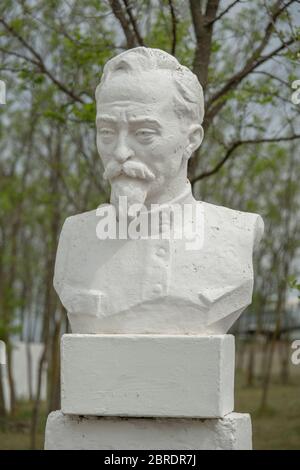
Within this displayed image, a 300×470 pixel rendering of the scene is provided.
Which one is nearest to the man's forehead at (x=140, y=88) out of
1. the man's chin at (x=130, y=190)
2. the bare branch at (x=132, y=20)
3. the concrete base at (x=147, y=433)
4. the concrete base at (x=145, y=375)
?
the man's chin at (x=130, y=190)

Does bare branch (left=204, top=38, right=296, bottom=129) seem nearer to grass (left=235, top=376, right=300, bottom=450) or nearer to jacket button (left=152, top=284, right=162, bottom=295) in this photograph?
jacket button (left=152, top=284, right=162, bottom=295)

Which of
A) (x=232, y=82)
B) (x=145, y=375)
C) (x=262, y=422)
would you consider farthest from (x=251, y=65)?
(x=262, y=422)

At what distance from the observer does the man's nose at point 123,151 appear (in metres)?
5.54

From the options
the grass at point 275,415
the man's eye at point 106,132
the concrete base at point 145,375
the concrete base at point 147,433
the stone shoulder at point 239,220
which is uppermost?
the man's eye at point 106,132

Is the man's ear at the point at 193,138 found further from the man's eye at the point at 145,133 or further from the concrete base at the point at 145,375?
the concrete base at the point at 145,375

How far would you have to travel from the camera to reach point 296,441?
12.7 meters

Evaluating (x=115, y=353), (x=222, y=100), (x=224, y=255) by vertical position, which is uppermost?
(x=222, y=100)

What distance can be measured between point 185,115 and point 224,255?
840mm

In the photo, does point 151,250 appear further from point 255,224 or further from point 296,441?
point 296,441

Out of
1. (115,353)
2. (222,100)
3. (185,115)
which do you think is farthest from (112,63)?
(222,100)

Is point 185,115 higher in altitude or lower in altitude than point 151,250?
higher

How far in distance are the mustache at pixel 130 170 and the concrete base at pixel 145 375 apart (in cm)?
89

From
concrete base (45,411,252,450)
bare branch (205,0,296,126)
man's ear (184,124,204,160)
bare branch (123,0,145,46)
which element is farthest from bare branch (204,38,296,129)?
concrete base (45,411,252,450)

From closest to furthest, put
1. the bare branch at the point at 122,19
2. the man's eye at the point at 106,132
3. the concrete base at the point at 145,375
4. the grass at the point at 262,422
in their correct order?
the concrete base at the point at 145,375, the man's eye at the point at 106,132, the bare branch at the point at 122,19, the grass at the point at 262,422
